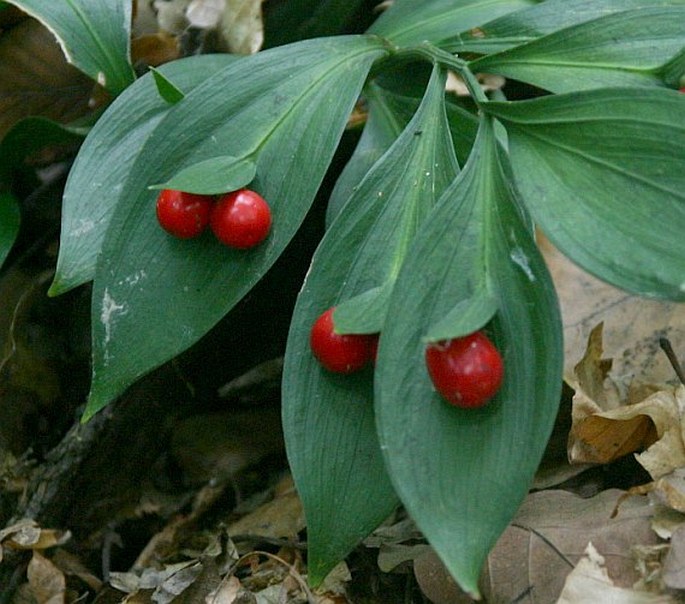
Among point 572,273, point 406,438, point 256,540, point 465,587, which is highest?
point 406,438

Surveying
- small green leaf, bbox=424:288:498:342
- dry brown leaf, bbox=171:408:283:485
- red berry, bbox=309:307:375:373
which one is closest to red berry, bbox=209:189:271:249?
red berry, bbox=309:307:375:373

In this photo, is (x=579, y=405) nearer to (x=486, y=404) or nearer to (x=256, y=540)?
(x=486, y=404)

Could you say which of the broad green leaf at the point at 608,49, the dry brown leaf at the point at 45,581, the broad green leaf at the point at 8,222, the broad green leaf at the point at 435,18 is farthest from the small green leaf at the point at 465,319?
the broad green leaf at the point at 8,222

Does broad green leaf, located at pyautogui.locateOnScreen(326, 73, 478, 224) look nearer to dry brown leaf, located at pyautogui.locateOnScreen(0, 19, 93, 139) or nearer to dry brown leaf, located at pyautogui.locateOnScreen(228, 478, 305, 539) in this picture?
dry brown leaf, located at pyautogui.locateOnScreen(228, 478, 305, 539)

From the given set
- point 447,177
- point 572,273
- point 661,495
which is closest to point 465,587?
point 661,495

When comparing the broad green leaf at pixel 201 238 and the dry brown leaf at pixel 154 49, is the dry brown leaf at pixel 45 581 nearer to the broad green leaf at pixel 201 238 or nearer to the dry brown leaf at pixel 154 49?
the broad green leaf at pixel 201 238

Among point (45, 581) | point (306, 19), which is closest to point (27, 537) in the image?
point (45, 581)
